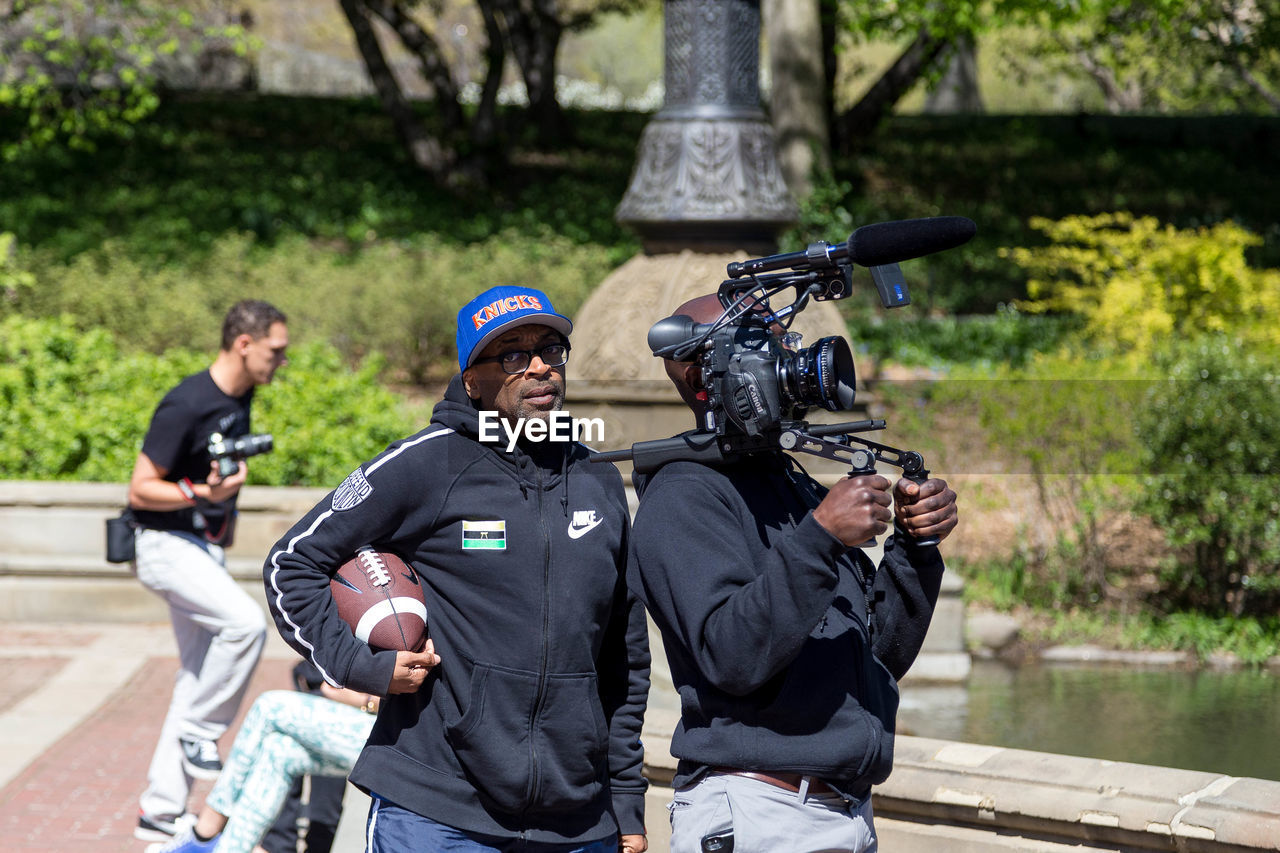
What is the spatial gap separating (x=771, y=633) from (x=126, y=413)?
7.95 m

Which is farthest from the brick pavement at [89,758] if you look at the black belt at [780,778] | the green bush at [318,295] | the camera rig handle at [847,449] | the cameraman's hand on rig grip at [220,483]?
the green bush at [318,295]

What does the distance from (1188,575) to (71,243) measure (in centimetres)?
1796

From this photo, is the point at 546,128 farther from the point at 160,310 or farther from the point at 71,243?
the point at 160,310

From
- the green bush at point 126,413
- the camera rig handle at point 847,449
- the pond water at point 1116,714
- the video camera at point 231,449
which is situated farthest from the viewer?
the green bush at point 126,413

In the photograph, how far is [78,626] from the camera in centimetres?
867

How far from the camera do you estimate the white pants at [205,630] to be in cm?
534

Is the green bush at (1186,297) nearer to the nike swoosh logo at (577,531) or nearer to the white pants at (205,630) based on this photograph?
the white pants at (205,630)

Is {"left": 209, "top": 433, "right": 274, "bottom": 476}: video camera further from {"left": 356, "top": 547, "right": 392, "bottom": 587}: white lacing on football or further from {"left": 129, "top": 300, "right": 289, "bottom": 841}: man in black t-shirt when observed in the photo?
{"left": 356, "top": 547, "right": 392, "bottom": 587}: white lacing on football

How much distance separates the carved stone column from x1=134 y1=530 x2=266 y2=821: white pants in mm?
3230

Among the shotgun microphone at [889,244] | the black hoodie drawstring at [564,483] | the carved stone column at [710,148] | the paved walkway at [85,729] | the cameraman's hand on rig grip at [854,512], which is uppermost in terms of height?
the carved stone column at [710,148]

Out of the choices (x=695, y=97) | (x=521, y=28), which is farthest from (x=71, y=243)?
(x=695, y=97)

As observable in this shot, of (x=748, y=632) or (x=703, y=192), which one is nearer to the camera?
(x=748, y=632)

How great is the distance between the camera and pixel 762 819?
2787mm

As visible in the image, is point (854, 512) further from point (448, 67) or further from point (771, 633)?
point (448, 67)
